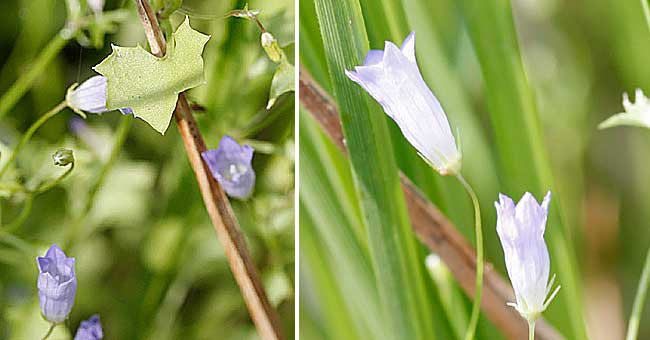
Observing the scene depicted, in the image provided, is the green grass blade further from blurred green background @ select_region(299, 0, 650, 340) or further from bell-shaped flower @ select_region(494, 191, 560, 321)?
bell-shaped flower @ select_region(494, 191, 560, 321)

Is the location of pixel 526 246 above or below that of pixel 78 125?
below

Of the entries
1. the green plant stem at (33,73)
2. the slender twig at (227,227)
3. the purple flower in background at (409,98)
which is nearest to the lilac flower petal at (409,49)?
the purple flower in background at (409,98)

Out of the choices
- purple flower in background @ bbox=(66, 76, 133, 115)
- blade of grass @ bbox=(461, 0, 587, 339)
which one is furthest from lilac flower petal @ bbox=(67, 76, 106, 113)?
blade of grass @ bbox=(461, 0, 587, 339)

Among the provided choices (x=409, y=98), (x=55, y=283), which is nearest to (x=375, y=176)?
(x=409, y=98)

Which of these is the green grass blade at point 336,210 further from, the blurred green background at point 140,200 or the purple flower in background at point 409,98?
the purple flower in background at point 409,98

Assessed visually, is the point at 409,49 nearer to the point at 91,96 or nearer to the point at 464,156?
the point at 91,96

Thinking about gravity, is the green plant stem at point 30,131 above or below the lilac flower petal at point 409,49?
above

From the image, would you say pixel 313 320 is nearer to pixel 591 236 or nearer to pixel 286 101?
pixel 286 101
